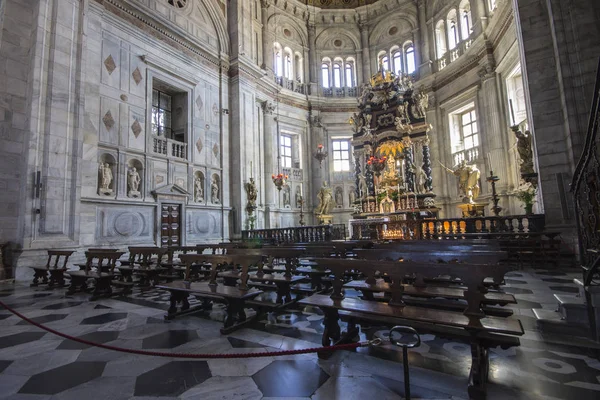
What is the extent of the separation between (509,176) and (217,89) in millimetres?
14231

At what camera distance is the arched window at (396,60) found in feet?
66.6

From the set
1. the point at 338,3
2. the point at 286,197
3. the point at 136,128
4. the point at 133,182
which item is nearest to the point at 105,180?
the point at 133,182

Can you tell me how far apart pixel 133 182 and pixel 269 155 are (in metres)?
8.28

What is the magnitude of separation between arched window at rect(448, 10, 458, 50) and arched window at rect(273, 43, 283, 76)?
1019cm

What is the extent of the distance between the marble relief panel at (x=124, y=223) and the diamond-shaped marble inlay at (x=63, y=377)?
8.66 meters

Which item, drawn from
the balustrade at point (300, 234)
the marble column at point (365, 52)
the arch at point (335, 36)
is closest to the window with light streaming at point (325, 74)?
the arch at point (335, 36)

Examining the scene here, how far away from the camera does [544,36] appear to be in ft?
25.3

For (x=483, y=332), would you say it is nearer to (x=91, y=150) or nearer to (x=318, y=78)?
(x=91, y=150)

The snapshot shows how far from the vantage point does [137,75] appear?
11922 mm

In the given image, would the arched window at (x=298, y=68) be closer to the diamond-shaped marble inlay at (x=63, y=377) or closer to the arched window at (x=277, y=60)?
the arched window at (x=277, y=60)

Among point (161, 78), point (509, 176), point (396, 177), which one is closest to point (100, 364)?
point (161, 78)

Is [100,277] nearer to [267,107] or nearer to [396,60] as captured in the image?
[267,107]

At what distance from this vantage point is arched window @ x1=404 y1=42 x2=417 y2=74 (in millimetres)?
19656

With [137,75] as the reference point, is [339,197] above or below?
below
